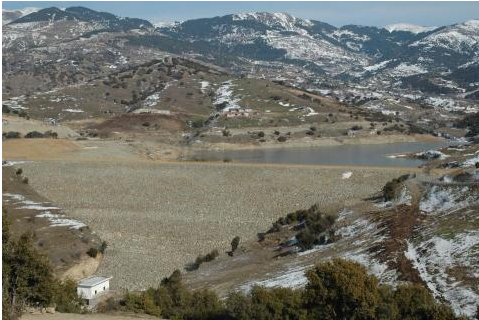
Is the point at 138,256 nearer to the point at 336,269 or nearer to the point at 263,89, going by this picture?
the point at 336,269

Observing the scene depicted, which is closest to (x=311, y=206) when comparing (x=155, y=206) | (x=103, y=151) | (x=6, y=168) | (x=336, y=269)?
(x=155, y=206)

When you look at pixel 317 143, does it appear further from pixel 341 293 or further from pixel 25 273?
pixel 25 273

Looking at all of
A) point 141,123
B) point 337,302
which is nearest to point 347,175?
point 337,302

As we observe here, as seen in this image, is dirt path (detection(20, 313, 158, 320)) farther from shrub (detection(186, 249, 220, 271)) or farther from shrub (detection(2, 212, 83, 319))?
shrub (detection(186, 249, 220, 271))

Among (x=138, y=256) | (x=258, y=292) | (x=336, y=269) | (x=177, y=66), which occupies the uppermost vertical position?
(x=177, y=66)

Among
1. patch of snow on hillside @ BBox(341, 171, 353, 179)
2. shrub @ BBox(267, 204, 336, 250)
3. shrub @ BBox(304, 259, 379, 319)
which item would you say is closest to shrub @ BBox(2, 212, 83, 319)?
shrub @ BBox(304, 259, 379, 319)

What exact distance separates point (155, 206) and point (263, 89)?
99953mm

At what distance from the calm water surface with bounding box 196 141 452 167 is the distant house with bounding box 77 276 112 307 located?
47.5 m

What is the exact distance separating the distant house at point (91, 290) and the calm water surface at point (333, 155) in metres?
47.5

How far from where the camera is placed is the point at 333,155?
285 feet

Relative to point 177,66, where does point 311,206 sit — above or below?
below

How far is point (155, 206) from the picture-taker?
45.8 m

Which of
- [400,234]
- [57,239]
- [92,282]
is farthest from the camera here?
[57,239]

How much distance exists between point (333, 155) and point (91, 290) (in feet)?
206
